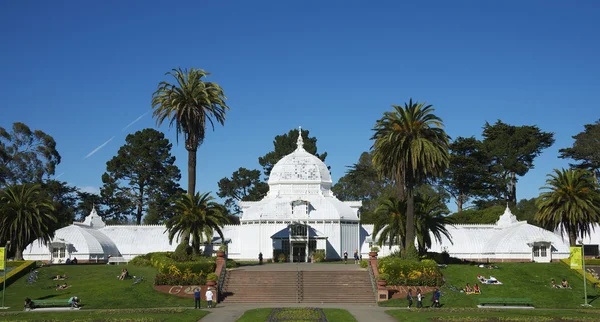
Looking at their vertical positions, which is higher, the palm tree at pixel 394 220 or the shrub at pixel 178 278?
the palm tree at pixel 394 220

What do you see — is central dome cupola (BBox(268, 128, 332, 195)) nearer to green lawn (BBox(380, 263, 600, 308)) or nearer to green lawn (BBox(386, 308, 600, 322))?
green lawn (BBox(380, 263, 600, 308))

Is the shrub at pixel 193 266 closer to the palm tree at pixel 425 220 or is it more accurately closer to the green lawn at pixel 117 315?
the green lawn at pixel 117 315

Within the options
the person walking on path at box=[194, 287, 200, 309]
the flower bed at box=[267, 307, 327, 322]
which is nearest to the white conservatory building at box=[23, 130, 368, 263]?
the person walking on path at box=[194, 287, 200, 309]

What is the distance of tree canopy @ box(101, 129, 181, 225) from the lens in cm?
11519

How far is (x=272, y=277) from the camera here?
183 ft

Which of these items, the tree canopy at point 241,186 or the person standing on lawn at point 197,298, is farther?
the tree canopy at point 241,186

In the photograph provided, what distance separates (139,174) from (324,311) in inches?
3085

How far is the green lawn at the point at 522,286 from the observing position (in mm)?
49125

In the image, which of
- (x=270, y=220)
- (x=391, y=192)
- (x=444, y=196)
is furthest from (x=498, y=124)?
(x=270, y=220)

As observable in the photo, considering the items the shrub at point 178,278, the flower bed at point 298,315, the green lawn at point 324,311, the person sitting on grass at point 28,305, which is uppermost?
the shrub at point 178,278

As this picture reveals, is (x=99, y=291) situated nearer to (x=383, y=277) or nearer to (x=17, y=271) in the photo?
(x=17, y=271)

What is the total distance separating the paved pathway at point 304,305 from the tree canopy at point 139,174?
68499 mm

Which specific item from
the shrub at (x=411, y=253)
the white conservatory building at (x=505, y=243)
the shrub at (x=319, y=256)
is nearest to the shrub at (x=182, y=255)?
the shrub at (x=411, y=253)

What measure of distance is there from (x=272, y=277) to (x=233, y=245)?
28974 millimetres
